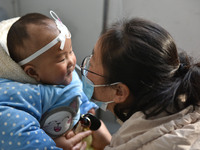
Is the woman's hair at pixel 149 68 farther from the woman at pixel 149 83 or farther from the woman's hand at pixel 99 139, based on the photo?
the woman's hand at pixel 99 139

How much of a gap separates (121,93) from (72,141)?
491 millimetres

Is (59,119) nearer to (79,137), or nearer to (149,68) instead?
(79,137)

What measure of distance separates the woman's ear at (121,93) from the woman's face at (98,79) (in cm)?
2

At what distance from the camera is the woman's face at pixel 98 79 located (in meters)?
0.87

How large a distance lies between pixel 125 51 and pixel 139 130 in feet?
0.90

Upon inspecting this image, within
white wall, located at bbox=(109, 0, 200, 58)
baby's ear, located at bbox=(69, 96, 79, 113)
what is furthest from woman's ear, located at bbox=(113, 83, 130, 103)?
white wall, located at bbox=(109, 0, 200, 58)

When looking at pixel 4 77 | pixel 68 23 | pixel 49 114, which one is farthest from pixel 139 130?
pixel 68 23

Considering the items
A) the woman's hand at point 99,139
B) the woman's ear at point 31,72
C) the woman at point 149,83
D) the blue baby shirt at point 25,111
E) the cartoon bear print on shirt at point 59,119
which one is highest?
the woman at point 149,83

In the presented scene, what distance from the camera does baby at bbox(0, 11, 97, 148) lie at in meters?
0.99

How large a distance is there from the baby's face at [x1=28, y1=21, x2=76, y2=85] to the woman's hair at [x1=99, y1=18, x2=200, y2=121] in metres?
0.32

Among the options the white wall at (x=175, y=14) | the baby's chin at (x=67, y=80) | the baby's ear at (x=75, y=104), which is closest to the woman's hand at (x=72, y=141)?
the baby's ear at (x=75, y=104)

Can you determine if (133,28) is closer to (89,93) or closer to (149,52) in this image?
(149,52)

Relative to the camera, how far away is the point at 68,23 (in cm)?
172

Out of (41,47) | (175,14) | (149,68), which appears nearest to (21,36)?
(41,47)
